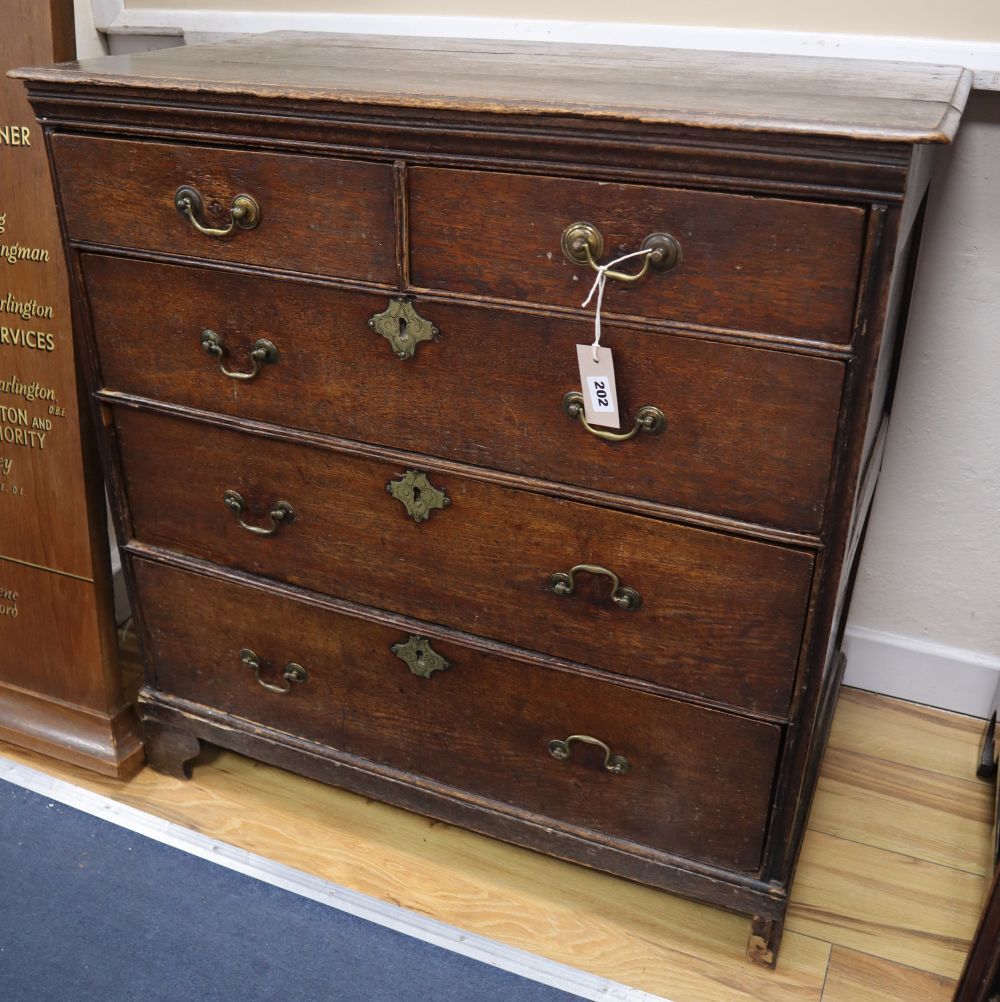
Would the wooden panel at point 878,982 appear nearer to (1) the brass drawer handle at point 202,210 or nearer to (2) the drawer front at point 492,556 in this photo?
(2) the drawer front at point 492,556

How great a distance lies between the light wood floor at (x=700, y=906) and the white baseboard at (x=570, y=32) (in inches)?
42.4

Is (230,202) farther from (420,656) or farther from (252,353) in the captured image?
(420,656)

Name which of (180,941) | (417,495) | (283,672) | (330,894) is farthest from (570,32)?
(180,941)

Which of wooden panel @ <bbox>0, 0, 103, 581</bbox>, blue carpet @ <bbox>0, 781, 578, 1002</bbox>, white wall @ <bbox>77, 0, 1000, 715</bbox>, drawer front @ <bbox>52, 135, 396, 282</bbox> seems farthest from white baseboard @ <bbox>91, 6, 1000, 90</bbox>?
blue carpet @ <bbox>0, 781, 578, 1002</bbox>

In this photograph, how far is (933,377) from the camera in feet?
5.64

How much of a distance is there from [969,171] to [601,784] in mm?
1006

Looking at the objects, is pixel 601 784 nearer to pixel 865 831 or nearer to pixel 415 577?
pixel 415 577

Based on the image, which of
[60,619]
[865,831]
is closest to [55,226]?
[60,619]

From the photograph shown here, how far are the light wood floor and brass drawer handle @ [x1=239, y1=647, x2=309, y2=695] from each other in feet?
0.79

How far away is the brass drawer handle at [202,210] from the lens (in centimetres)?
127

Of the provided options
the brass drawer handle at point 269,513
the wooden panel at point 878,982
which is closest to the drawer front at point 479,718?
the brass drawer handle at point 269,513

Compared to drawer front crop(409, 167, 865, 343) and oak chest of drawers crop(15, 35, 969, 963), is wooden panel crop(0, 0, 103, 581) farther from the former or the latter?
drawer front crop(409, 167, 865, 343)

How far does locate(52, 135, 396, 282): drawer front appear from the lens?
1221 millimetres

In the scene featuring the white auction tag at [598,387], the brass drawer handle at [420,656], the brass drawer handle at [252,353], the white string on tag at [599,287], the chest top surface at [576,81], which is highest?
the chest top surface at [576,81]
